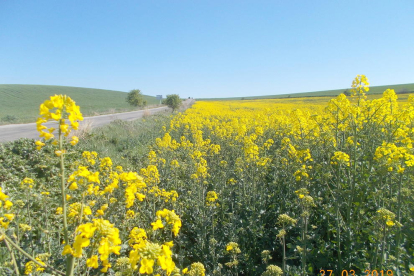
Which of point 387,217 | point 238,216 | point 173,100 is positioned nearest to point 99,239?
point 387,217

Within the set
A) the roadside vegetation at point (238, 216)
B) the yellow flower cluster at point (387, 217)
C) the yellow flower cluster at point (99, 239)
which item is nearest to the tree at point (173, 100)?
the roadside vegetation at point (238, 216)

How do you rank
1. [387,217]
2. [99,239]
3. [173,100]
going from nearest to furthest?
1. [99,239]
2. [387,217]
3. [173,100]

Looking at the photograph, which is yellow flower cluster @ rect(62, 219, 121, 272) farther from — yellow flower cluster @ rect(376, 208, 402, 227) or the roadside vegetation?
yellow flower cluster @ rect(376, 208, 402, 227)

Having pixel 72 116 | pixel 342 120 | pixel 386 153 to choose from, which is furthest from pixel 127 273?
pixel 342 120

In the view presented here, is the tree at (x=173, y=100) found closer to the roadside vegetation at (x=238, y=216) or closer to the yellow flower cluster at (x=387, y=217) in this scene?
the roadside vegetation at (x=238, y=216)

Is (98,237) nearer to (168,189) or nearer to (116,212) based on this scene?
(116,212)

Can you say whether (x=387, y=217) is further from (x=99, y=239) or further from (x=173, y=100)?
(x=173, y=100)

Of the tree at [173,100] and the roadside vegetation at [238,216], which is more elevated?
the tree at [173,100]

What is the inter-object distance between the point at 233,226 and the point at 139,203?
1.80 m

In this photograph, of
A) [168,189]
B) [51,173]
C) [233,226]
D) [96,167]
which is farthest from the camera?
[96,167]

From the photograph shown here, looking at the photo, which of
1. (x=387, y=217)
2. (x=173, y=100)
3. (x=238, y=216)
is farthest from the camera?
(x=173, y=100)

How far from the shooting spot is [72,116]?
135cm

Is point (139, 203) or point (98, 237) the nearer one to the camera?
point (98, 237)

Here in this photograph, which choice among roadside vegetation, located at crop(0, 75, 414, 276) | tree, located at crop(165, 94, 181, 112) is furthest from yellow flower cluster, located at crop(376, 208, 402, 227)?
tree, located at crop(165, 94, 181, 112)
